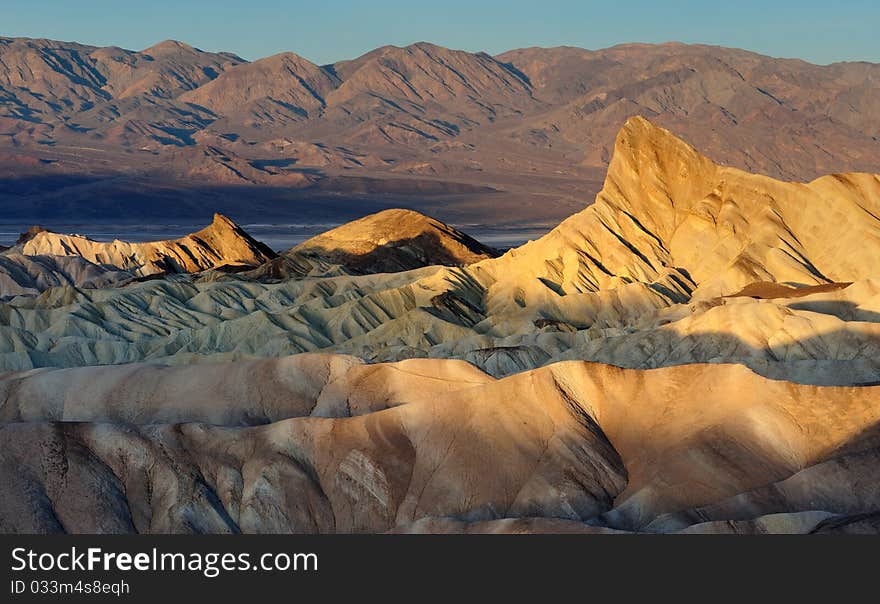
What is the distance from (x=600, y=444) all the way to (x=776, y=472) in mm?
7031

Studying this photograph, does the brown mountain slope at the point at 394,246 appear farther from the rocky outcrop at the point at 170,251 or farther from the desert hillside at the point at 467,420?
the desert hillside at the point at 467,420

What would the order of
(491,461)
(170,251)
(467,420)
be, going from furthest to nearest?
(170,251) < (467,420) < (491,461)

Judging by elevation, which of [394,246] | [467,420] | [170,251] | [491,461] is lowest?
[170,251]

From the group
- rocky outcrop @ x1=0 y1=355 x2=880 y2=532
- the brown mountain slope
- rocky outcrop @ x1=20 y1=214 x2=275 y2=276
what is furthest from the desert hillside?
rocky outcrop @ x1=20 y1=214 x2=275 y2=276

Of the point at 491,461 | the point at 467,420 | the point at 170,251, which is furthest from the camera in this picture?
the point at 170,251

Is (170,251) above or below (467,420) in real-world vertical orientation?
below

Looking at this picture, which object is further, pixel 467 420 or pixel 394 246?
pixel 394 246

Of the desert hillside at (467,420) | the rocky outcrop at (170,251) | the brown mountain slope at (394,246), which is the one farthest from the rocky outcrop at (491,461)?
the rocky outcrop at (170,251)

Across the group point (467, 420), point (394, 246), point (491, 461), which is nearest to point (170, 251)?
point (394, 246)

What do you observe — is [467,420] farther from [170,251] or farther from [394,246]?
[170,251]

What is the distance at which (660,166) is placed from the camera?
12888 cm

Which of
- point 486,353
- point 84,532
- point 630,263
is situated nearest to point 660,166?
point 630,263

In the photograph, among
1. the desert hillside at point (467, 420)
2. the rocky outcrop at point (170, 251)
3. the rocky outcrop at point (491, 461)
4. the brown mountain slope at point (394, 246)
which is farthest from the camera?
the rocky outcrop at point (170, 251)

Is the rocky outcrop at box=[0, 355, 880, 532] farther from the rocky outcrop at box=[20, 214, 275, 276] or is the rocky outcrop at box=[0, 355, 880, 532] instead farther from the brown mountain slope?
the rocky outcrop at box=[20, 214, 275, 276]
